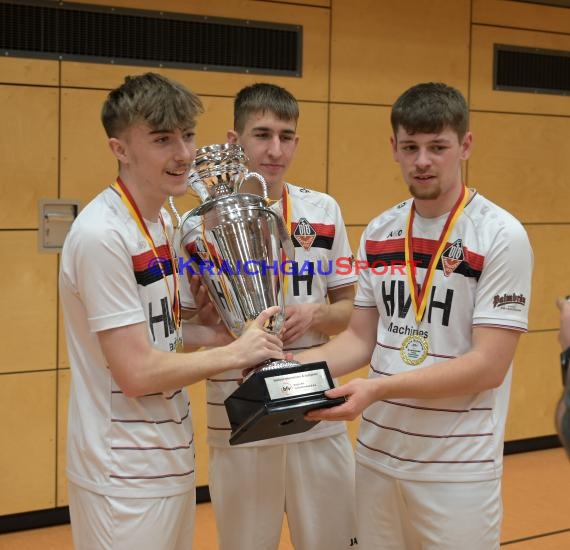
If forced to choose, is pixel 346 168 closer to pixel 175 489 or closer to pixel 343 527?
pixel 343 527

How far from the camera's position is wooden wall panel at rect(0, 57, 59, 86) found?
13.6 ft

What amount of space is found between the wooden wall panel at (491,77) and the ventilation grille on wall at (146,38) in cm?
137

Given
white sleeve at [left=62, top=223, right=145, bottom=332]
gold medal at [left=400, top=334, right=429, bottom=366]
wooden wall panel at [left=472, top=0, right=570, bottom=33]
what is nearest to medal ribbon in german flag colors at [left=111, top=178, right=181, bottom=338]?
white sleeve at [left=62, top=223, right=145, bottom=332]

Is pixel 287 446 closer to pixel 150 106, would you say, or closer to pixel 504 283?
pixel 504 283

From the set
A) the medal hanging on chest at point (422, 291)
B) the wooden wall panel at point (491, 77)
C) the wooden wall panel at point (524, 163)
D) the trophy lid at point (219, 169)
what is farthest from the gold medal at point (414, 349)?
the wooden wall panel at point (491, 77)

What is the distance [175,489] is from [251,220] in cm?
83

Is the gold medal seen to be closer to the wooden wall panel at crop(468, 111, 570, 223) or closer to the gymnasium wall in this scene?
the gymnasium wall

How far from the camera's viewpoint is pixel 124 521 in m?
2.13

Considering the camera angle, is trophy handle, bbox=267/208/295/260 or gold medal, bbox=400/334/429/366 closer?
gold medal, bbox=400/334/429/366

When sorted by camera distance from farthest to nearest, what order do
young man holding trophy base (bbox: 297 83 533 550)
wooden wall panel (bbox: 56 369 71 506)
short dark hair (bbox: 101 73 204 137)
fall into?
wooden wall panel (bbox: 56 369 71 506)
young man holding trophy base (bbox: 297 83 533 550)
short dark hair (bbox: 101 73 204 137)

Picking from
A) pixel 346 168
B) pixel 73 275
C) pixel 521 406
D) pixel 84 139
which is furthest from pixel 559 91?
pixel 73 275

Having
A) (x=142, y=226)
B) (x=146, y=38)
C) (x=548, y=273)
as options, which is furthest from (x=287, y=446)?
(x=548, y=273)

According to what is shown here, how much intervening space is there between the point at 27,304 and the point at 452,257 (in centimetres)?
274

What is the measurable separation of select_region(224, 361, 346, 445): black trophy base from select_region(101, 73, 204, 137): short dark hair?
2.47ft
